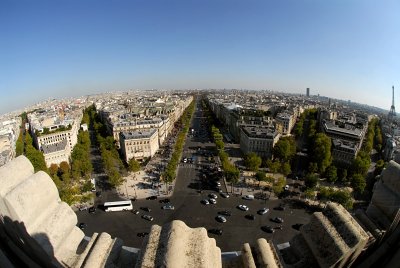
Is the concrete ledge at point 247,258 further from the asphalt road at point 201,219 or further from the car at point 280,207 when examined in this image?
the car at point 280,207

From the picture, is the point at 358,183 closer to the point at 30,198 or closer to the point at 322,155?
the point at 322,155

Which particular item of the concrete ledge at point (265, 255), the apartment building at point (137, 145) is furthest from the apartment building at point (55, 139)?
the concrete ledge at point (265, 255)

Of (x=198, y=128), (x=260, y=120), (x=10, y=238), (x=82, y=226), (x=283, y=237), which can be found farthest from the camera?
(x=198, y=128)

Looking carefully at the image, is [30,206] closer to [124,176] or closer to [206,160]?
[124,176]

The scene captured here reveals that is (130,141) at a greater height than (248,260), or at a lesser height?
lesser

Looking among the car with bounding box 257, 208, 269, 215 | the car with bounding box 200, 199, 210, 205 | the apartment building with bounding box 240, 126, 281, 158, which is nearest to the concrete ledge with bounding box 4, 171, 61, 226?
the car with bounding box 200, 199, 210, 205

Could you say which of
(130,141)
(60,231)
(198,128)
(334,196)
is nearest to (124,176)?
(130,141)

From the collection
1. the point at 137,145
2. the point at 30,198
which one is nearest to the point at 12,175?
the point at 30,198

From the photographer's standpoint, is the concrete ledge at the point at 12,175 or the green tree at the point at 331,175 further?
the green tree at the point at 331,175

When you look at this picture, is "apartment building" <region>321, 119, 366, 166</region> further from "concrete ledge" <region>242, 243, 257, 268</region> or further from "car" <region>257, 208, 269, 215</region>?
"concrete ledge" <region>242, 243, 257, 268</region>
